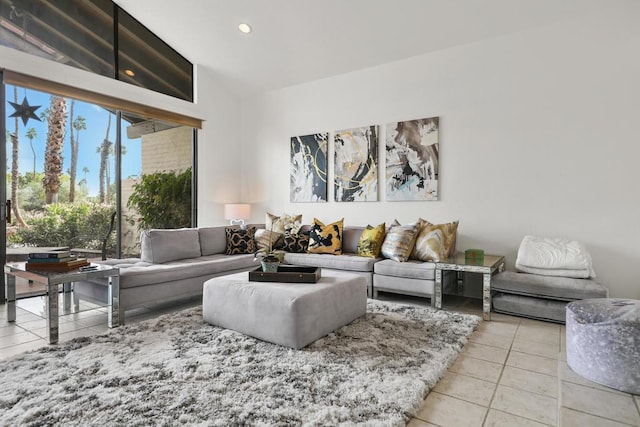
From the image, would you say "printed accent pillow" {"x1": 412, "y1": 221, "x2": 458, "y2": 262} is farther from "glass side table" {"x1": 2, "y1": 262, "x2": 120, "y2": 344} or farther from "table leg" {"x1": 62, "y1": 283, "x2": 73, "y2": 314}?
"table leg" {"x1": 62, "y1": 283, "x2": 73, "y2": 314}

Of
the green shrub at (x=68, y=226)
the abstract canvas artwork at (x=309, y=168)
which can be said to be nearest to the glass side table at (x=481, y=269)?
the abstract canvas artwork at (x=309, y=168)

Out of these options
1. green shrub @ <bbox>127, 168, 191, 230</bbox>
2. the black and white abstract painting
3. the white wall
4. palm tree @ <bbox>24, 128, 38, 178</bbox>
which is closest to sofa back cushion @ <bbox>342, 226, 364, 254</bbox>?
the white wall

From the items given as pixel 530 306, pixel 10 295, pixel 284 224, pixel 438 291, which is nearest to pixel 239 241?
pixel 284 224

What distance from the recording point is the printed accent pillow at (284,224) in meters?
5.00

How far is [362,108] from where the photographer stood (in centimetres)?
508

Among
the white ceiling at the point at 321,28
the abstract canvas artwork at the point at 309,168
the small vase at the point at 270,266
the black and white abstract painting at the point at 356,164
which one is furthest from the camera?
the abstract canvas artwork at the point at 309,168

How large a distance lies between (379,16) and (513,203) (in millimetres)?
2567

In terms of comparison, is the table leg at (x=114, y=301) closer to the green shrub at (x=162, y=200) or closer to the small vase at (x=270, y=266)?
the small vase at (x=270, y=266)

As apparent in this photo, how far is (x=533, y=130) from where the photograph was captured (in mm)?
3875

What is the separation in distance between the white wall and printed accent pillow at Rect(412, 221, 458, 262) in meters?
0.40

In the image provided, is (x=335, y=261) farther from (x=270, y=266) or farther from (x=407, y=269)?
(x=270, y=266)

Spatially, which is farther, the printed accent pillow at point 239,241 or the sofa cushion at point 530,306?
the printed accent pillow at point 239,241

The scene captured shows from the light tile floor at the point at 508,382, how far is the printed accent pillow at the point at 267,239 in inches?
71.2

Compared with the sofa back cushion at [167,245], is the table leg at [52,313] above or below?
below
